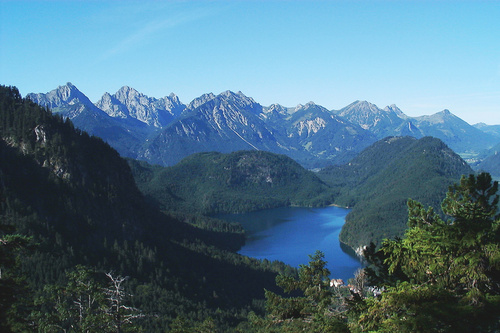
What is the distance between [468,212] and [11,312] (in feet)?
75.9

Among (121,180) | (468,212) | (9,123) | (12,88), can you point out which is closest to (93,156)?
(121,180)

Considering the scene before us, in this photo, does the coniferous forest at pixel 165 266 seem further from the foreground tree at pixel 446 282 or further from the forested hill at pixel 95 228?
the forested hill at pixel 95 228

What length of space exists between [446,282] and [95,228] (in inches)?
5262

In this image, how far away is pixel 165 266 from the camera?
139250mm

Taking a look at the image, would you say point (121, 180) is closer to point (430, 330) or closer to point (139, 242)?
point (139, 242)

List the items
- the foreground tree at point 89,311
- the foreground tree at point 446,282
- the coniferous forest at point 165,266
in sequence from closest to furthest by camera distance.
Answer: the foreground tree at point 446,282 → the coniferous forest at point 165,266 → the foreground tree at point 89,311

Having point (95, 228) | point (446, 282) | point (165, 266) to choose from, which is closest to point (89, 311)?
point (446, 282)

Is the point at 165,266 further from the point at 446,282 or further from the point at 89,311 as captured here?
the point at 446,282

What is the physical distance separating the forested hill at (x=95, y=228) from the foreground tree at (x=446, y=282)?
8502cm

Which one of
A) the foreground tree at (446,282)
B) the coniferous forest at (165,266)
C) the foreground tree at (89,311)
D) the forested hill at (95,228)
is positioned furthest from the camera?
the forested hill at (95,228)

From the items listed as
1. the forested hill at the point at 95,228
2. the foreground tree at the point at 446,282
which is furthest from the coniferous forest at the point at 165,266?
the forested hill at the point at 95,228

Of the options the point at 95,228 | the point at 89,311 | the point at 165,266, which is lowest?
the point at 165,266

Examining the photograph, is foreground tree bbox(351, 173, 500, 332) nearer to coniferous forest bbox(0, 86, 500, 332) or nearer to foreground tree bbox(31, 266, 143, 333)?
coniferous forest bbox(0, 86, 500, 332)

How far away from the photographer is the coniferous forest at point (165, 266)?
56.0 ft
